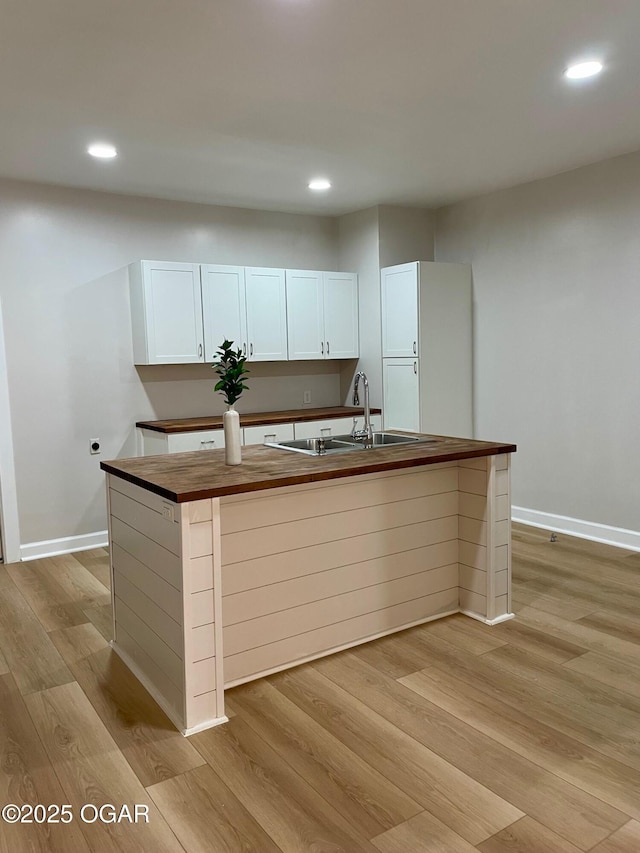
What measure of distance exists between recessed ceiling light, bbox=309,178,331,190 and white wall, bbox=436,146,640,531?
135 cm

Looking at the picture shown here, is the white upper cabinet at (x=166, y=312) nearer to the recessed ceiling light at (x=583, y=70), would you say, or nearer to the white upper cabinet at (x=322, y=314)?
the white upper cabinet at (x=322, y=314)

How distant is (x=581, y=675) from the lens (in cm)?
277

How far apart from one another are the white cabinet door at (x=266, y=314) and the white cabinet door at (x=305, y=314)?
0.07m

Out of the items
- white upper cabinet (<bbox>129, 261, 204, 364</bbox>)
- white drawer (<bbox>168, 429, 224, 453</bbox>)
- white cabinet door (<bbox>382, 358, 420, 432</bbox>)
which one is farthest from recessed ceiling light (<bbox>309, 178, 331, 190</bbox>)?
white drawer (<bbox>168, 429, 224, 453</bbox>)

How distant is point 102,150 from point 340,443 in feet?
7.30

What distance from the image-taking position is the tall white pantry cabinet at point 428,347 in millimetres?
5238

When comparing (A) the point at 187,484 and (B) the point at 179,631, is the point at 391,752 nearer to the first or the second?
(B) the point at 179,631

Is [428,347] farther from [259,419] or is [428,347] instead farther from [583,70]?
[583,70]

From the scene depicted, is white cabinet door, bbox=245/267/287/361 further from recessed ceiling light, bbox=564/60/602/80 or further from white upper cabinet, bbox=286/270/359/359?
recessed ceiling light, bbox=564/60/602/80

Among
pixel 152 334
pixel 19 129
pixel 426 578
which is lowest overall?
pixel 426 578

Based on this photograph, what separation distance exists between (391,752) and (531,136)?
3411 millimetres

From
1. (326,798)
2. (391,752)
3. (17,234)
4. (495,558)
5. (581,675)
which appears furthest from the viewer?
(17,234)

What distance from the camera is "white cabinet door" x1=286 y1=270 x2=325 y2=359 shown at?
5426 millimetres

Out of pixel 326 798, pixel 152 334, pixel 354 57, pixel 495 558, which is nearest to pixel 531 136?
pixel 354 57
